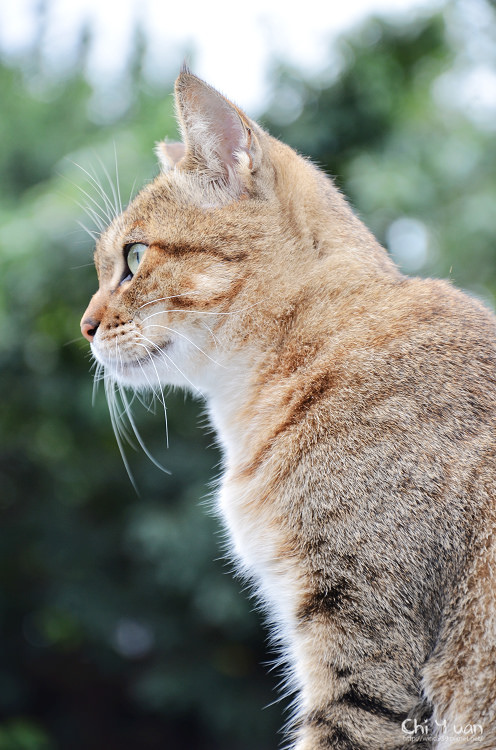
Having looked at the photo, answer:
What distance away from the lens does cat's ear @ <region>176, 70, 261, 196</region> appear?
2.15 m

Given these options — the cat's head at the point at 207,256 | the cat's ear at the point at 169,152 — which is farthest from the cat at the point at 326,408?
the cat's ear at the point at 169,152

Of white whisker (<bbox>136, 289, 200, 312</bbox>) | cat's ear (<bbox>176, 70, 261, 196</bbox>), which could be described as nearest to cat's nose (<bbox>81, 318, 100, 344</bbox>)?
white whisker (<bbox>136, 289, 200, 312</bbox>)

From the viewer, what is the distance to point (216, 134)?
7.34ft

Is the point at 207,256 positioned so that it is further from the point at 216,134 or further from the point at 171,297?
the point at 216,134

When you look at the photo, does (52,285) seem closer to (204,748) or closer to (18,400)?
(18,400)

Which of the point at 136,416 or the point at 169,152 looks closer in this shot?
the point at 169,152

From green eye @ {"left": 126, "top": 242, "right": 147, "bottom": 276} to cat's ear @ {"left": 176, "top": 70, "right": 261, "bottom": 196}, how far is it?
11.9 inches

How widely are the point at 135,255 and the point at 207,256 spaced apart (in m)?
0.30

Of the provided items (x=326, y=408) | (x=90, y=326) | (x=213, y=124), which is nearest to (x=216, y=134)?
(x=213, y=124)

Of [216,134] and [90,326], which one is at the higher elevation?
[216,134]

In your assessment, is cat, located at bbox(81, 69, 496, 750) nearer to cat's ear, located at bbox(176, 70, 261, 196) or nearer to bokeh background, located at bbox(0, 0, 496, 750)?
cat's ear, located at bbox(176, 70, 261, 196)

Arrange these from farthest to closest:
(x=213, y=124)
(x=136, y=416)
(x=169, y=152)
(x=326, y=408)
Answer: (x=136, y=416) < (x=169, y=152) < (x=213, y=124) < (x=326, y=408)

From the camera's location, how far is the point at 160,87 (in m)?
→ 4.93

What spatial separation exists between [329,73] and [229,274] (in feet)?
9.51
